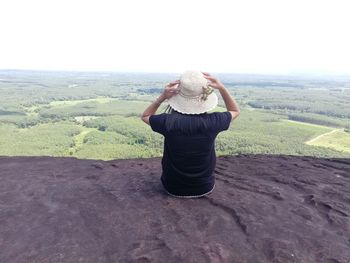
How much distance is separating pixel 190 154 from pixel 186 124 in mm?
381

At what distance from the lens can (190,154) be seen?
4.58m

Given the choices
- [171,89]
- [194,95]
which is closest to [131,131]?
[171,89]

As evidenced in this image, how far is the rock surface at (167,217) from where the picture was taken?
348 cm

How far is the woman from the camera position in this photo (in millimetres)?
4484

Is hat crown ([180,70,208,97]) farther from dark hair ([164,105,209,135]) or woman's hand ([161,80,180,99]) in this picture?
dark hair ([164,105,209,135])

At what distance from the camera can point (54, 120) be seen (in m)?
81.8

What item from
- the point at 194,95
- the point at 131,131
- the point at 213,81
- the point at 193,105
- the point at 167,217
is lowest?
the point at 131,131

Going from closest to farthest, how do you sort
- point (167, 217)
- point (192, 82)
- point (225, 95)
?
point (167, 217) → point (192, 82) → point (225, 95)

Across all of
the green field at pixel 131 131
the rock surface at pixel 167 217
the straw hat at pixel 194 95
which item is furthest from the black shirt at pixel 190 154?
the green field at pixel 131 131

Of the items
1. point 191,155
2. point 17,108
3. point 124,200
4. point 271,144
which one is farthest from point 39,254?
point 17,108

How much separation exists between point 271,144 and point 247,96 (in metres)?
76.0

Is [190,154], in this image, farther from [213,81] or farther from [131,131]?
[131,131]

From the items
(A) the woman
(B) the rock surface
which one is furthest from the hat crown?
(B) the rock surface

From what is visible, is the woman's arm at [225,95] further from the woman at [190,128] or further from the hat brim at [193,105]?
the hat brim at [193,105]
